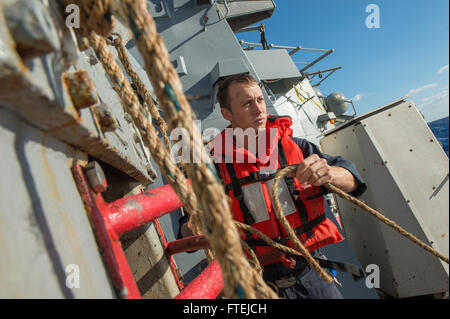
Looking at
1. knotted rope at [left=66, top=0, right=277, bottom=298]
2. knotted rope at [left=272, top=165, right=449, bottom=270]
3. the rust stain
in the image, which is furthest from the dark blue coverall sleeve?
the rust stain

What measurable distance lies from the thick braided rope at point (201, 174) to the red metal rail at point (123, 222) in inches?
12.6

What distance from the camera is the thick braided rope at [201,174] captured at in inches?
17.9

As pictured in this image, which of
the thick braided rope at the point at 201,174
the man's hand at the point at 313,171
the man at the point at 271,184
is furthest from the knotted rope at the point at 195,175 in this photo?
the man at the point at 271,184

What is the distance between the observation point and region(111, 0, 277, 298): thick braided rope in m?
0.45

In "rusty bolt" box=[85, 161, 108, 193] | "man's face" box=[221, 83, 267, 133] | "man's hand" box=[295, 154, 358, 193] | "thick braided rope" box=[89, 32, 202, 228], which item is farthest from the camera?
"man's face" box=[221, 83, 267, 133]

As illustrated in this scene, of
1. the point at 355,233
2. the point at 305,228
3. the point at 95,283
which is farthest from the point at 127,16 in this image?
the point at 355,233

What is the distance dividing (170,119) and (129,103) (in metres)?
0.22

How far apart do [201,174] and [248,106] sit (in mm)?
1314

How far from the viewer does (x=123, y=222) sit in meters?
0.70

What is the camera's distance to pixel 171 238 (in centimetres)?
268

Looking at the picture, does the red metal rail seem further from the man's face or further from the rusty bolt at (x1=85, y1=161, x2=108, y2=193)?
the man's face

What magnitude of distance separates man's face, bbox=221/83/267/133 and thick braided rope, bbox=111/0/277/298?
1231 millimetres
